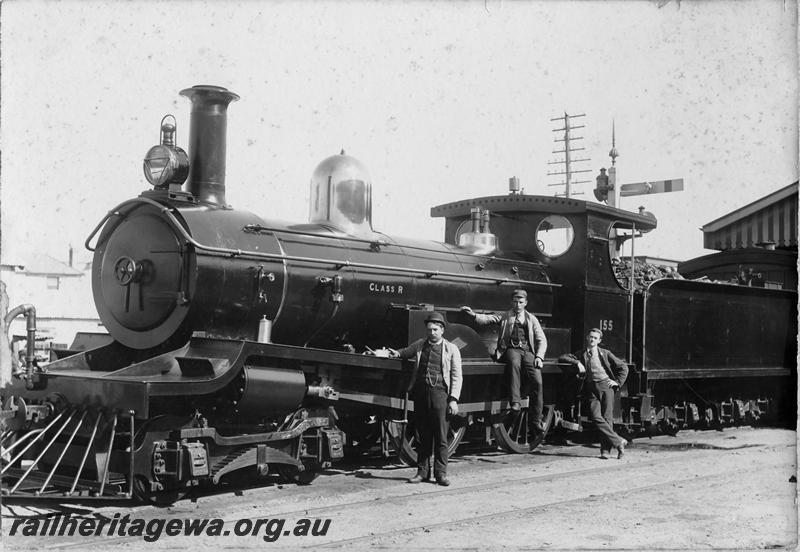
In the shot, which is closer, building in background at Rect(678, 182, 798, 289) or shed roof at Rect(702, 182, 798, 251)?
building in background at Rect(678, 182, 798, 289)

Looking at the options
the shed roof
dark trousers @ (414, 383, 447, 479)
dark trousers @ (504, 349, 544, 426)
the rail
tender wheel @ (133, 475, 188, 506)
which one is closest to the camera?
tender wheel @ (133, 475, 188, 506)

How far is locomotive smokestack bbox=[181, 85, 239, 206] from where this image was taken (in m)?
8.06

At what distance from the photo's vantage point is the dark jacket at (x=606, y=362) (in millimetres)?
10586

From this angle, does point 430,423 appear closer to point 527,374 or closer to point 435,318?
point 435,318

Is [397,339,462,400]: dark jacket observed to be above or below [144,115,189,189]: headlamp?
below

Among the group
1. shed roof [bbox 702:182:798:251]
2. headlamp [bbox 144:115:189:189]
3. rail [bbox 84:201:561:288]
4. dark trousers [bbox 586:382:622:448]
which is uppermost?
shed roof [bbox 702:182:798:251]

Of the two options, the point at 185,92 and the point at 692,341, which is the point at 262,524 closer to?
the point at 185,92

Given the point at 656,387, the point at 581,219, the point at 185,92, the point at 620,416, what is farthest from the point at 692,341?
the point at 185,92

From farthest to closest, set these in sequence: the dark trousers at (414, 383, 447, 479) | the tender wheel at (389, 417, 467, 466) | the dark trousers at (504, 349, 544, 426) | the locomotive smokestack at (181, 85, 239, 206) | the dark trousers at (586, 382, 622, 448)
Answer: the dark trousers at (586, 382, 622, 448) < the dark trousers at (504, 349, 544, 426) < the tender wheel at (389, 417, 467, 466) < the dark trousers at (414, 383, 447, 479) < the locomotive smokestack at (181, 85, 239, 206)

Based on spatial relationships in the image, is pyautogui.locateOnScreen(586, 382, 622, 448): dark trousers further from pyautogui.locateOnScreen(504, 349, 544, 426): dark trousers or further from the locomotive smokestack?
the locomotive smokestack

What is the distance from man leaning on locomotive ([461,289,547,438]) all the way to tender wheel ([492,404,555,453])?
0.46 meters

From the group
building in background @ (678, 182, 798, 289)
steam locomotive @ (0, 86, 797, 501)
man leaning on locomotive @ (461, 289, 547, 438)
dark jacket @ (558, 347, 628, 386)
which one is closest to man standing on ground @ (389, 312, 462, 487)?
steam locomotive @ (0, 86, 797, 501)

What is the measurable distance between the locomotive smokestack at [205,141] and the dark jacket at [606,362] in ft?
15.9

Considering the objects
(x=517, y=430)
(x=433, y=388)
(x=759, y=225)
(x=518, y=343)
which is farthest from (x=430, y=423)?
(x=759, y=225)
